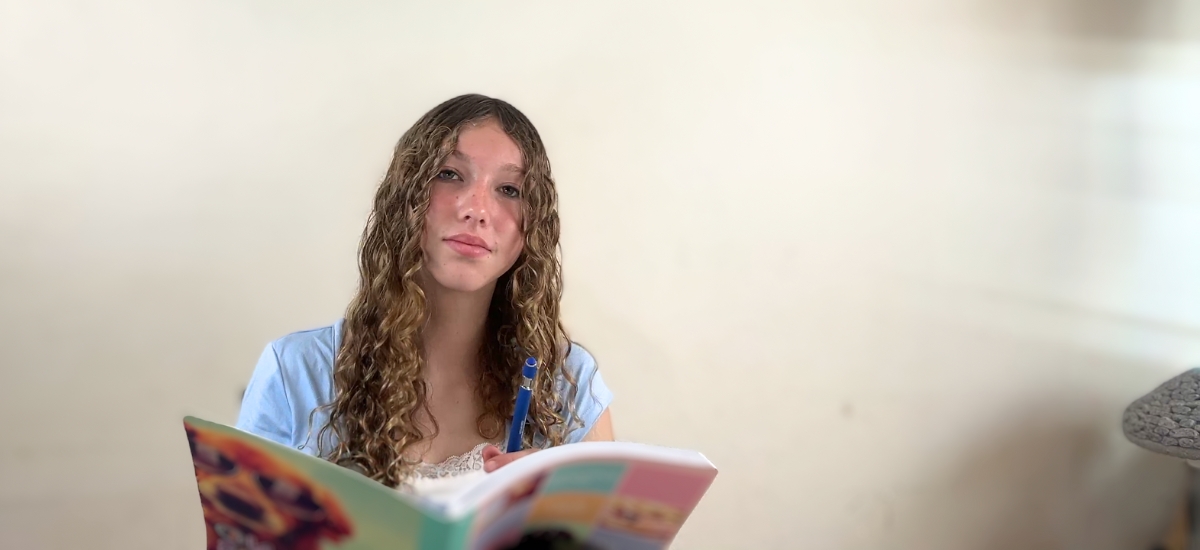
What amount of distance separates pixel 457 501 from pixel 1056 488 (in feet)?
4.96

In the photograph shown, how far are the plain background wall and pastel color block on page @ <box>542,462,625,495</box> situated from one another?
76 cm

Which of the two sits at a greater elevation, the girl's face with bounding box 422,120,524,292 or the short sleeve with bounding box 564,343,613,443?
the girl's face with bounding box 422,120,524,292

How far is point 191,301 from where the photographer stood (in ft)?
4.07

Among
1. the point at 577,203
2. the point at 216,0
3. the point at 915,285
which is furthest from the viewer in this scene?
the point at 915,285

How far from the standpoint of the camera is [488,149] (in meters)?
1.01

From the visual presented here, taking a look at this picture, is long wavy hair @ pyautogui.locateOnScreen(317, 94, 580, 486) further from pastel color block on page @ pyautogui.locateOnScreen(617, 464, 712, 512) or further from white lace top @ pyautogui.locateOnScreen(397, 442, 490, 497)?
pastel color block on page @ pyautogui.locateOnScreen(617, 464, 712, 512)

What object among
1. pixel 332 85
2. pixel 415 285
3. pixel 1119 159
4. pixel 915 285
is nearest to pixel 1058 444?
pixel 915 285

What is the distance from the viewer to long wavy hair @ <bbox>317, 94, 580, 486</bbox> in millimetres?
969

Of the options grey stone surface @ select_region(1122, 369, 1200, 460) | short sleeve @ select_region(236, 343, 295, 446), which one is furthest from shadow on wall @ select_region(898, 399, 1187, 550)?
short sleeve @ select_region(236, 343, 295, 446)

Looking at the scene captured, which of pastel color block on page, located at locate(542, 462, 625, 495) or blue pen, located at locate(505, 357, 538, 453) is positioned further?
blue pen, located at locate(505, 357, 538, 453)

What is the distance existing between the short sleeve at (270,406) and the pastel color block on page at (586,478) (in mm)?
465

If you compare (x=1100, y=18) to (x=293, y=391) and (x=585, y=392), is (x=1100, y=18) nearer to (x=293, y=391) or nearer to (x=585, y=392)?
(x=585, y=392)

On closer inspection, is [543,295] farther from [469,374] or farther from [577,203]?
[577,203]

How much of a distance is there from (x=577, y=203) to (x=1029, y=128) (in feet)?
2.89
